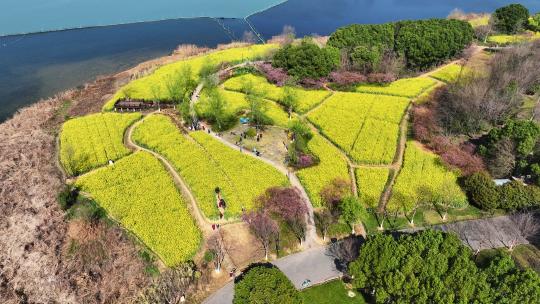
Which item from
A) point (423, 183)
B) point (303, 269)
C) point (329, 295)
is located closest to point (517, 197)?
point (423, 183)

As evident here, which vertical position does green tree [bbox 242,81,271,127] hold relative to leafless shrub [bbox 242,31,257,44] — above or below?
below

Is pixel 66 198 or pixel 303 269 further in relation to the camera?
pixel 66 198

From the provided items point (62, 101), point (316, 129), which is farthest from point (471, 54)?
point (62, 101)

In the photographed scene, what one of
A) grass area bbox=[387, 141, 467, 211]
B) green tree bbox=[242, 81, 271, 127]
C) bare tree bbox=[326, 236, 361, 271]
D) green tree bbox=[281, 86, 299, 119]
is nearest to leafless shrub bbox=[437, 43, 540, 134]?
grass area bbox=[387, 141, 467, 211]

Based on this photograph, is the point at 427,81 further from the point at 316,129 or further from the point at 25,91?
the point at 25,91

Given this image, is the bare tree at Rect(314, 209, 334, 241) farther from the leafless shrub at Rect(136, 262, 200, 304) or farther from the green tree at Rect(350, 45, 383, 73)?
the green tree at Rect(350, 45, 383, 73)

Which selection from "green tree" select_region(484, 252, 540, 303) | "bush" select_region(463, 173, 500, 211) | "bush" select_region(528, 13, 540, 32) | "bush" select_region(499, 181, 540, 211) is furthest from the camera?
"bush" select_region(528, 13, 540, 32)

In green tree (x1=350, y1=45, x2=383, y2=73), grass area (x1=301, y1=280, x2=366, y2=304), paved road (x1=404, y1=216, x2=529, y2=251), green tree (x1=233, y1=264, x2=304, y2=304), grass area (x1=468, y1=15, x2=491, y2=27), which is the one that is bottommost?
paved road (x1=404, y1=216, x2=529, y2=251)

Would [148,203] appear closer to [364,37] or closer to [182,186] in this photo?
[182,186]
